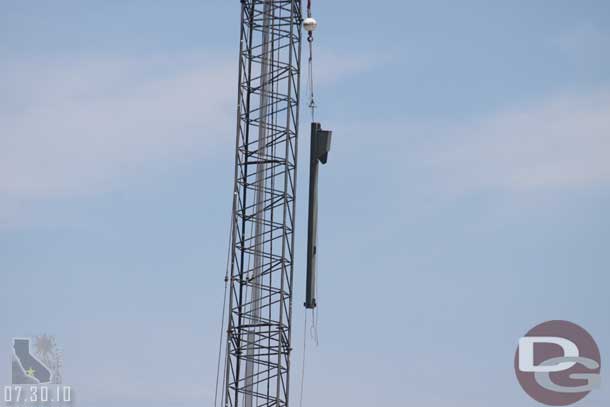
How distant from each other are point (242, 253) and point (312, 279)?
4547 millimetres

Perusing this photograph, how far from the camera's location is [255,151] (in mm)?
104000

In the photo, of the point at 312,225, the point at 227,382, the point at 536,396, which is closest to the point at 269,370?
the point at 227,382

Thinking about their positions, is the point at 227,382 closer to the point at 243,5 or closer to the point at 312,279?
the point at 312,279

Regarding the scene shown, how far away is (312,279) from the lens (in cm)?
10181

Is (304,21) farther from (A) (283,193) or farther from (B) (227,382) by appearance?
(B) (227,382)

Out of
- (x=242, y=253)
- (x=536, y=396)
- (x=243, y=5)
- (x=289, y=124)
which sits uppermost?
(x=243, y=5)

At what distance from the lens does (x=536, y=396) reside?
105 m

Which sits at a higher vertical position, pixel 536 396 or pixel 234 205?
pixel 234 205

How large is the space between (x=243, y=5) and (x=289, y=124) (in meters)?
7.46

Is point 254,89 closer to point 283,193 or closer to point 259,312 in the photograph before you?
point 283,193

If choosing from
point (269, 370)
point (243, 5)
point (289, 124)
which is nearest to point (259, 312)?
point (269, 370)

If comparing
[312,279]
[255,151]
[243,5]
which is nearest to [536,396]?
[312,279]

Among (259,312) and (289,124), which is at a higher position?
(289,124)

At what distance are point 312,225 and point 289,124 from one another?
20.0 ft
